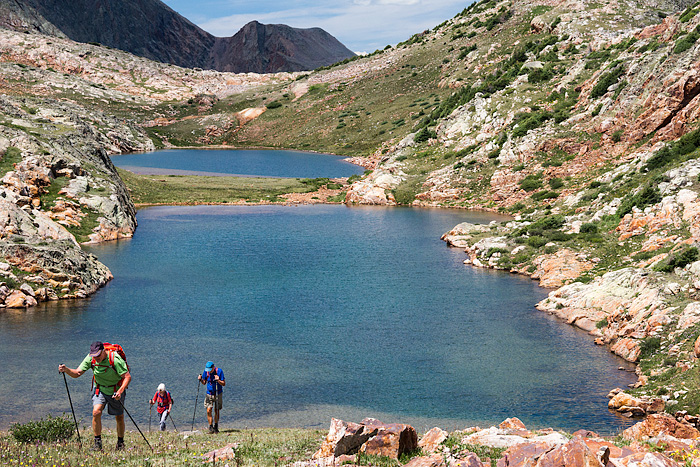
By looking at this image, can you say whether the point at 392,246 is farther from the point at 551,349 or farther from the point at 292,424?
the point at 292,424

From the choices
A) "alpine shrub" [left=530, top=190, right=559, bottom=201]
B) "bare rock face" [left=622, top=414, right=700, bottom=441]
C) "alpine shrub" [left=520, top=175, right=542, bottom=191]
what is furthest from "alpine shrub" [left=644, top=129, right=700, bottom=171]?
"bare rock face" [left=622, top=414, right=700, bottom=441]

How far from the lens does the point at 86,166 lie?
73.5 meters

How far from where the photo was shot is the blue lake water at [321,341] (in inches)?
1100

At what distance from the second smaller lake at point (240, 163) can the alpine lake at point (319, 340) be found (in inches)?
2456

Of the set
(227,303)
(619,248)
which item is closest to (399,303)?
(227,303)

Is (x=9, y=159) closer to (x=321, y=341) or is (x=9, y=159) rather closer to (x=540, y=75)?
(x=321, y=341)

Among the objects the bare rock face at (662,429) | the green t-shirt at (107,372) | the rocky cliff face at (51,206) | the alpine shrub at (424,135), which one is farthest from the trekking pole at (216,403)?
the alpine shrub at (424,135)

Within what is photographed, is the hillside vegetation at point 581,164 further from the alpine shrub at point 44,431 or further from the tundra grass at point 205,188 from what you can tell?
the alpine shrub at point 44,431

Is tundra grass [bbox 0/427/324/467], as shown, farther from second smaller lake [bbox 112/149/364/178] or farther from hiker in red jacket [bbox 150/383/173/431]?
second smaller lake [bbox 112/149/364/178]

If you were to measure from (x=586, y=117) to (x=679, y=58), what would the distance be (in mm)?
14993

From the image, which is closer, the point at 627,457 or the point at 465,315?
the point at 627,457

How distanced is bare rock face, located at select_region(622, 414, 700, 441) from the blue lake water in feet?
13.7

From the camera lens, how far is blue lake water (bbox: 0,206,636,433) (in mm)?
27938

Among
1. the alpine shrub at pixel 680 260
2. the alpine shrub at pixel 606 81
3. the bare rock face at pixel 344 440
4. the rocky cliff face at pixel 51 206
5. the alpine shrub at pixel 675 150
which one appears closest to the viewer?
the bare rock face at pixel 344 440
